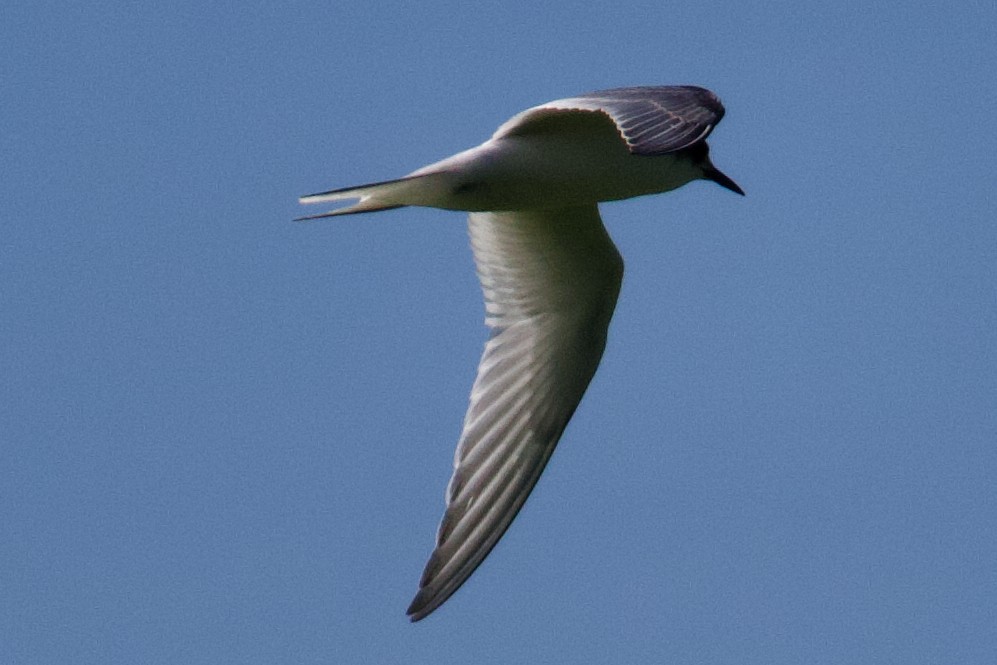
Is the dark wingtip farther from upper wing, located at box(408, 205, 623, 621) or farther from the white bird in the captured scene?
upper wing, located at box(408, 205, 623, 621)

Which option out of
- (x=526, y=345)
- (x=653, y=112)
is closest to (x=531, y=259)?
(x=526, y=345)

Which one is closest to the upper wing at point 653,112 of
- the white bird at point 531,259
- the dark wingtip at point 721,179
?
the white bird at point 531,259

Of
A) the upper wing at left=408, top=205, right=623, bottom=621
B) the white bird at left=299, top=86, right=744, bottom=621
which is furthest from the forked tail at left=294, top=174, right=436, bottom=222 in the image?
the upper wing at left=408, top=205, right=623, bottom=621

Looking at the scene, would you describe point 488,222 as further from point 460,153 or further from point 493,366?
point 460,153

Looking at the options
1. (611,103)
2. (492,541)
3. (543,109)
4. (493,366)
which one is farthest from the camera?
(493,366)

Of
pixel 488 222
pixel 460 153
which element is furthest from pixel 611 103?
pixel 488 222

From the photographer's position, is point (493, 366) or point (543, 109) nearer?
point (543, 109)
